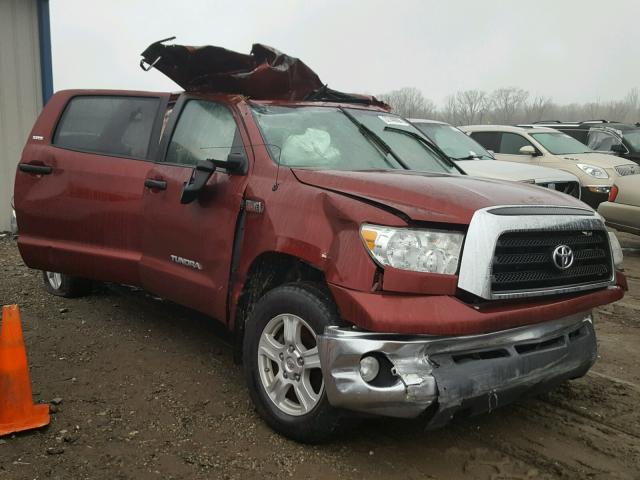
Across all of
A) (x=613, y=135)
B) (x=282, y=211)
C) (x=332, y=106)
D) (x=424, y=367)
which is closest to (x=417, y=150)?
(x=332, y=106)

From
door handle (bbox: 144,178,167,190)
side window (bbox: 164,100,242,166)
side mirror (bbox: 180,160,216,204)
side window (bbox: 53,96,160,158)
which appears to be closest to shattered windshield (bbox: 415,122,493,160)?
side window (bbox: 53,96,160,158)

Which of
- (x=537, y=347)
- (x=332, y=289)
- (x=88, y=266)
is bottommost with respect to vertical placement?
(x=88, y=266)

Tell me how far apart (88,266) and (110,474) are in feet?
7.24

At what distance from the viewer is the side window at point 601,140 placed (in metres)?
13.2

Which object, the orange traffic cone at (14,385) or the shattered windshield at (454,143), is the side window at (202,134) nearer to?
the orange traffic cone at (14,385)

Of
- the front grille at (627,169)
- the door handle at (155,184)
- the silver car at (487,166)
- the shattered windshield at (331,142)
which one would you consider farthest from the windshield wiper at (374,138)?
the front grille at (627,169)

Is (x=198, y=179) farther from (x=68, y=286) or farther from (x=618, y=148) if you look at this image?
(x=618, y=148)

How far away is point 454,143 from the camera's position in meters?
8.98

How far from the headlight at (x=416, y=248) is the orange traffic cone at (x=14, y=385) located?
201 centimetres

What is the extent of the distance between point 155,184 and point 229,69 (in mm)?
993

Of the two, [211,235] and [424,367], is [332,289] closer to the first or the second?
[424,367]

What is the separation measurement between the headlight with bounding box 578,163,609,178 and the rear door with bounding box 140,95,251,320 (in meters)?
8.24

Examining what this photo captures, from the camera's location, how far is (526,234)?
2.85m

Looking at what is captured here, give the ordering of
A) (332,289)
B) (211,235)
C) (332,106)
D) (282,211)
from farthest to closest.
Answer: (332,106) → (211,235) → (282,211) → (332,289)
